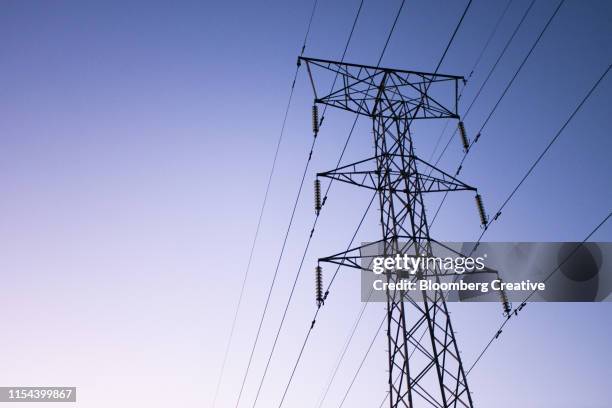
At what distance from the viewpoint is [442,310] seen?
10312 mm

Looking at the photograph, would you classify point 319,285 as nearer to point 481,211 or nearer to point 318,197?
point 318,197

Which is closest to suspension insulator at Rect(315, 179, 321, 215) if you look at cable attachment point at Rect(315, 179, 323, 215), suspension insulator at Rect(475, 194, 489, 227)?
cable attachment point at Rect(315, 179, 323, 215)

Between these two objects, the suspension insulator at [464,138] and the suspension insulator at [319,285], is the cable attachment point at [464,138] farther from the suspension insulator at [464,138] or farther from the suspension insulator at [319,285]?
the suspension insulator at [319,285]

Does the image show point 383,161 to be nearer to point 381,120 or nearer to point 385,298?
point 381,120

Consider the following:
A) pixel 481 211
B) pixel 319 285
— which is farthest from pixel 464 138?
pixel 319 285

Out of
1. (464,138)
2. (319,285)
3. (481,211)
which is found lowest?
(319,285)

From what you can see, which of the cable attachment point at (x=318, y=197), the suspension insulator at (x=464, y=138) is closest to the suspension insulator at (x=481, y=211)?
the suspension insulator at (x=464, y=138)

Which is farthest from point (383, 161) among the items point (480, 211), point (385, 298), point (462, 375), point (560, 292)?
point (560, 292)

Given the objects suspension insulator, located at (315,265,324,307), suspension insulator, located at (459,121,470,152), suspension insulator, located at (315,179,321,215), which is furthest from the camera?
suspension insulator, located at (459,121,470,152)

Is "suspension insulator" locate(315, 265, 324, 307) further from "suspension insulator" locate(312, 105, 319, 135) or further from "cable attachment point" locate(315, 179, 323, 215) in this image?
"suspension insulator" locate(312, 105, 319, 135)

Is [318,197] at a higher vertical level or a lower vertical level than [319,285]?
higher

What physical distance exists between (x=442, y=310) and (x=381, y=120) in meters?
6.60

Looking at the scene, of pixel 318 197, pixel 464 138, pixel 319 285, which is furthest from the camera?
pixel 464 138

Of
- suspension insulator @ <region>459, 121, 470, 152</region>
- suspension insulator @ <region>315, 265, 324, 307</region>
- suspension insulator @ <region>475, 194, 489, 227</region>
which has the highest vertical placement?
suspension insulator @ <region>459, 121, 470, 152</region>
